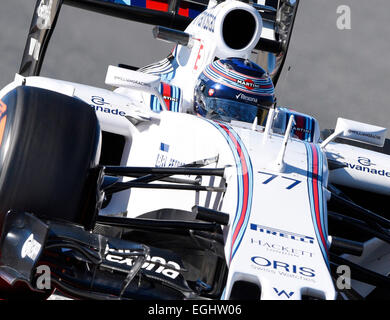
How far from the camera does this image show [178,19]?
6531 millimetres

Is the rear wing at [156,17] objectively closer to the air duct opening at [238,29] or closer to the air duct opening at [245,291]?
the air duct opening at [238,29]

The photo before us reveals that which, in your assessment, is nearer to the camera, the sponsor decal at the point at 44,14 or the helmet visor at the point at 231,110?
the helmet visor at the point at 231,110

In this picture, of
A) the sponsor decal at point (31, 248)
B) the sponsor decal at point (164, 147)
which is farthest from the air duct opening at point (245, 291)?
the sponsor decal at point (164, 147)

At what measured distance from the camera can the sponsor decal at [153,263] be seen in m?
2.57

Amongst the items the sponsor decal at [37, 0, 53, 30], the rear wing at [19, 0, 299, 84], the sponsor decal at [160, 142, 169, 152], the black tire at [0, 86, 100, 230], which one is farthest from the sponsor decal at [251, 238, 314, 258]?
the sponsor decal at [37, 0, 53, 30]

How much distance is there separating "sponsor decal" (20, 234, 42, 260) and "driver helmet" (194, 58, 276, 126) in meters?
2.02

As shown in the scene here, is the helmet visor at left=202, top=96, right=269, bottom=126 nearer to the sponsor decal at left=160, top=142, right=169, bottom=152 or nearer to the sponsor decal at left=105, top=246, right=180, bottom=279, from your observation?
the sponsor decal at left=160, top=142, right=169, bottom=152

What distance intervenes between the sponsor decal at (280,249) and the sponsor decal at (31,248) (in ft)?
2.76

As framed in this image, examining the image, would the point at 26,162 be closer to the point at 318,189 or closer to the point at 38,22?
the point at 318,189

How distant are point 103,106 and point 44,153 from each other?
1628mm

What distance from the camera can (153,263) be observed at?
263cm

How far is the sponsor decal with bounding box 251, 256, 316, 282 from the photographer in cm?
260

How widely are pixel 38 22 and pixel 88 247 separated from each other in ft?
13.8

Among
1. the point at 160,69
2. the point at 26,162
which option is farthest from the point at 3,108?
the point at 160,69
